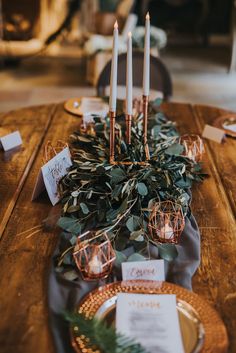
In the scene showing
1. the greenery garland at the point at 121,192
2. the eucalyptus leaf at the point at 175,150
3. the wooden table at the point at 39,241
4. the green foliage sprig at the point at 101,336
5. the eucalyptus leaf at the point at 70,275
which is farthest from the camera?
the eucalyptus leaf at the point at 175,150

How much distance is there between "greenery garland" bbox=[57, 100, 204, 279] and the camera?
42.5 inches

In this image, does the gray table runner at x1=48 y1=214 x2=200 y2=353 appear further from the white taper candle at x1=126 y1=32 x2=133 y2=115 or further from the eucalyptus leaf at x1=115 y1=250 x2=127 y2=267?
the white taper candle at x1=126 y1=32 x2=133 y2=115

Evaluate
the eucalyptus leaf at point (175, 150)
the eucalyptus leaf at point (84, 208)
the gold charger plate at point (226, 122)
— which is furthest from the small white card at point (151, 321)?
the gold charger plate at point (226, 122)

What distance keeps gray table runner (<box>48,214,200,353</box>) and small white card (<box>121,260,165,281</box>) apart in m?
0.03

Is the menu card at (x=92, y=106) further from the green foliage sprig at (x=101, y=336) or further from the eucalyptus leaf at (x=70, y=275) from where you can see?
the green foliage sprig at (x=101, y=336)

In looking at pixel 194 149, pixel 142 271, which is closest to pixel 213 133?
pixel 194 149

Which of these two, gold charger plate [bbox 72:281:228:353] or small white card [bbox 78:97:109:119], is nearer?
gold charger plate [bbox 72:281:228:353]

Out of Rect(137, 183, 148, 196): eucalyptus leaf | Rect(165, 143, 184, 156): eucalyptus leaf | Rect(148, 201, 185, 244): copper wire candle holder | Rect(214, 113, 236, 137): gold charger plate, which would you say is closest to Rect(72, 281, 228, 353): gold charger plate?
Rect(148, 201, 185, 244): copper wire candle holder

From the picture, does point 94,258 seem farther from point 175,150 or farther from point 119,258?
point 175,150

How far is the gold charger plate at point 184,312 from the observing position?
81cm

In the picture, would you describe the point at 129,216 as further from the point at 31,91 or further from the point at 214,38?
the point at 214,38

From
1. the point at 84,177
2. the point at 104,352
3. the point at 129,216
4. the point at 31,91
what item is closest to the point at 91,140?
the point at 84,177

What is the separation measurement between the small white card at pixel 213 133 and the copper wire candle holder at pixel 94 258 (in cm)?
92

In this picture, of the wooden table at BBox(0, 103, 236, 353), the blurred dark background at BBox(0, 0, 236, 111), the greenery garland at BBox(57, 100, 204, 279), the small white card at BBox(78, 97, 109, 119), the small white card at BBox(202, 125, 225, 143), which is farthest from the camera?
the blurred dark background at BBox(0, 0, 236, 111)
